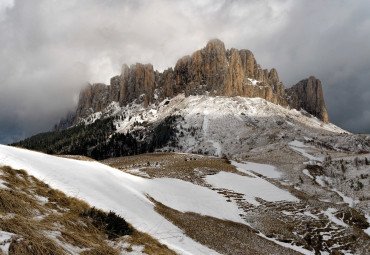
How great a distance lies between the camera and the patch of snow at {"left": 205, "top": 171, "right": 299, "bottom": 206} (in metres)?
29.3

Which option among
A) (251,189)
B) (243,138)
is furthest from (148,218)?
(243,138)

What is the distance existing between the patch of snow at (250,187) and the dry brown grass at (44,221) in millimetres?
21119

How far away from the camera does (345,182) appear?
1500 inches

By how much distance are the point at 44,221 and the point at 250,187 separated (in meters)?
28.6

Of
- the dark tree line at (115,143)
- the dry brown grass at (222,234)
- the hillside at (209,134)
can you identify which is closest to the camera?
the dry brown grass at (222,234)

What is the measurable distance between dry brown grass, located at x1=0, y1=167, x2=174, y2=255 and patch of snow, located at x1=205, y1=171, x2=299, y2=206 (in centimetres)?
2112

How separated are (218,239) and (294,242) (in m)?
7.20

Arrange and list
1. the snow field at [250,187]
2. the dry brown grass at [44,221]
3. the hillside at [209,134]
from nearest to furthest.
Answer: the dry brown grass at [44,221]
the snow field at [250,187]
the hillside at [209,134]

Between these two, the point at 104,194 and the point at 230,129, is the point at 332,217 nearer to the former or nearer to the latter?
the point at 104,194

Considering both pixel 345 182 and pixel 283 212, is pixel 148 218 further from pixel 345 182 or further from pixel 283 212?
pixel 345 182

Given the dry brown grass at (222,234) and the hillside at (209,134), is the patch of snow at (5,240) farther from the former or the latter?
the hillside at (209,134)

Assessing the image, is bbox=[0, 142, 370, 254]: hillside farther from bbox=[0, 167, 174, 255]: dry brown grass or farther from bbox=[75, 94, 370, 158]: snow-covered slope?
bbox=[75, 94, 370, 158]: snow-covered slope

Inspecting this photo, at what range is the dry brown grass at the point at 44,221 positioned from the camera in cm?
478

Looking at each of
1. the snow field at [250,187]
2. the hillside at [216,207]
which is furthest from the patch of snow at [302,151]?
the snow field at [250,187]
